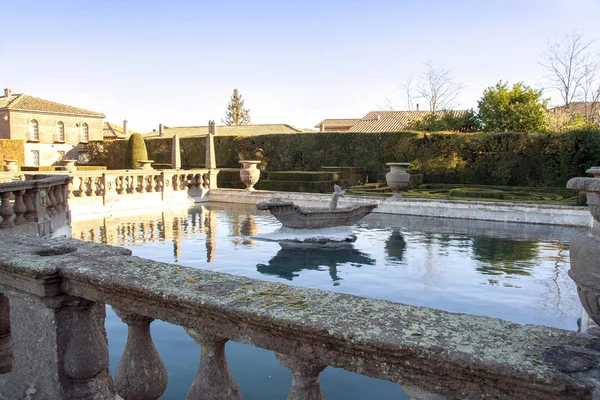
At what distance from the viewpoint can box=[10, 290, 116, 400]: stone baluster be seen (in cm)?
208

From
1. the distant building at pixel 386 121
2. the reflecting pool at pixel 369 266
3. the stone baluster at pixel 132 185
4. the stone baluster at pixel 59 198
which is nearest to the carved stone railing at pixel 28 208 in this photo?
the stone baluster at pixel 59 198

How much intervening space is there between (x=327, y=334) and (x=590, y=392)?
690 mm

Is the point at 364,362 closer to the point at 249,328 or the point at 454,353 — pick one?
the point at 454,353

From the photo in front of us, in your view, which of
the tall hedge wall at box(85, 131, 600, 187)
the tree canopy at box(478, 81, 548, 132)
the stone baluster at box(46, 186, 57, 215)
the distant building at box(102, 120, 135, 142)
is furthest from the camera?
the distant building at box(102, 120, 135, 142)

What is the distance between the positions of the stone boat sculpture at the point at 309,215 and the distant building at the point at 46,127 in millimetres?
34622

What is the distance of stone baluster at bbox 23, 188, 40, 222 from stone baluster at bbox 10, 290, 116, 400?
6.28 m

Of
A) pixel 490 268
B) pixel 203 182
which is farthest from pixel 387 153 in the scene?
pixel 490 268

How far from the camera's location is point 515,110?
97.9ft

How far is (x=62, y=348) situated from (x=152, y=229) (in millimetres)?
13249

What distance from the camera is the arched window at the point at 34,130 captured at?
1781 inches

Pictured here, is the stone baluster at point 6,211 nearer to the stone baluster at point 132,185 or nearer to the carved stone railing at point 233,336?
the carved stone railing at point 233,336

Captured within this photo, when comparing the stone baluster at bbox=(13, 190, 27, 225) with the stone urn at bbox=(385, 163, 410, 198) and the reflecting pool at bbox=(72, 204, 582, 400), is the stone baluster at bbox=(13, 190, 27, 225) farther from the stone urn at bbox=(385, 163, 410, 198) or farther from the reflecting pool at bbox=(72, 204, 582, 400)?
the stone urn at bbox=(385, 163, 410, 198)

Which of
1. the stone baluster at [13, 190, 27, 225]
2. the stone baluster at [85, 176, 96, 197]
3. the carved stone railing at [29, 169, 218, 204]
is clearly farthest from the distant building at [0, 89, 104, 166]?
the stone baluster at [13, 190, 27, 225]

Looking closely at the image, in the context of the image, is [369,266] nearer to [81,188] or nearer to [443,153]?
[81,188]
